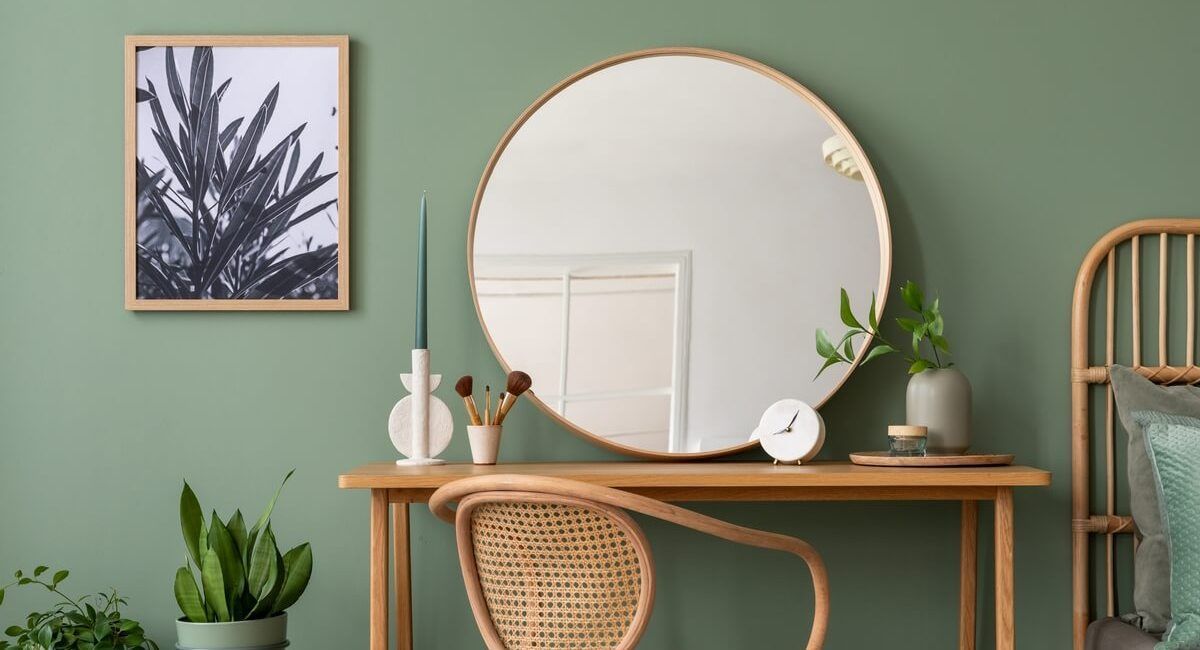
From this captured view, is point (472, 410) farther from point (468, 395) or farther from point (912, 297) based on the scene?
point (912, 297)

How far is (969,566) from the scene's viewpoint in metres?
2.35

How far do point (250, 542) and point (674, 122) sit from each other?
1291 mm

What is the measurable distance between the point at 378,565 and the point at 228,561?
1.20 feet

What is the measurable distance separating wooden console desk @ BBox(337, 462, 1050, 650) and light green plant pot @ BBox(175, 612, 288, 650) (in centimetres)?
27

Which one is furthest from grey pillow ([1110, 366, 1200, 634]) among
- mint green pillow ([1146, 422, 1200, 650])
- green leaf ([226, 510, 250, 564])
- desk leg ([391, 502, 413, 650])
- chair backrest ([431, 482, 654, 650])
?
green leaf ([226, 510, 250, 564])

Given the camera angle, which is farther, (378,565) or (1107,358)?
(1107,358)

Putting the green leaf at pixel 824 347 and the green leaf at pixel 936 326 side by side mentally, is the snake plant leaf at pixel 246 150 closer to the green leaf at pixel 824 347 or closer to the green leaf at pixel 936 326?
the green leaf at pixel 824 347

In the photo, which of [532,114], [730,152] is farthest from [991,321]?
[532,114]

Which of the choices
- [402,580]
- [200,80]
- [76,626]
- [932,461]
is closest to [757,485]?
[932,461]

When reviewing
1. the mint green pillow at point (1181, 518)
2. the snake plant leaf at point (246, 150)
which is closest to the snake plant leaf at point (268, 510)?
the snake plant leaf at point (246, 150)

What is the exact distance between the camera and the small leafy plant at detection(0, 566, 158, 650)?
2145mm

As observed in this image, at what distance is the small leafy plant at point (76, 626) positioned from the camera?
2.14 m

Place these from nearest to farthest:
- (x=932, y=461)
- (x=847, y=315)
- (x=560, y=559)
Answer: (x=560, y=559), (x=932, y=461), (x=847, y=315)

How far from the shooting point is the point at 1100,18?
2.50 m
